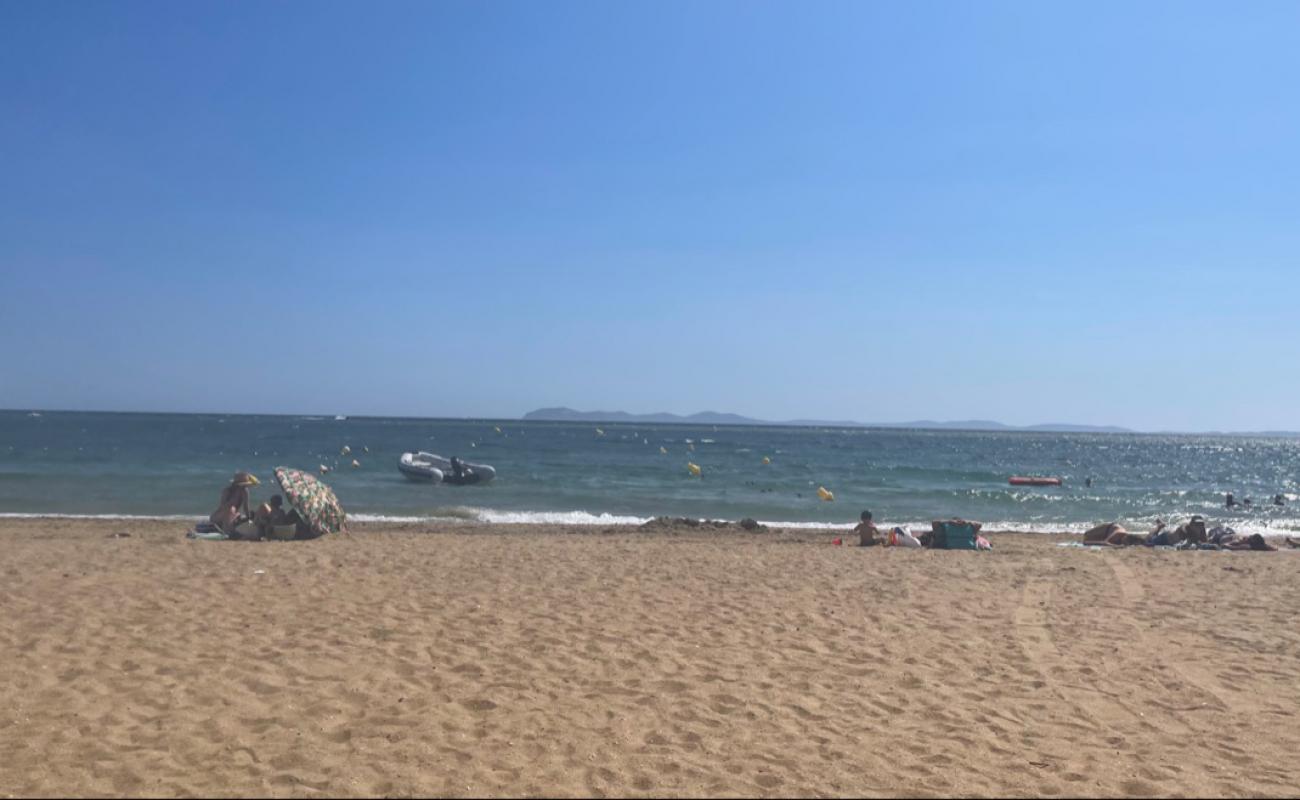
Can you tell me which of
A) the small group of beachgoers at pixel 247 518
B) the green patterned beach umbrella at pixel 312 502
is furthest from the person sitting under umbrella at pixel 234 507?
the green patterned beach umbrella at pixel 312 502

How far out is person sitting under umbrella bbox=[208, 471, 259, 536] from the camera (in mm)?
13750

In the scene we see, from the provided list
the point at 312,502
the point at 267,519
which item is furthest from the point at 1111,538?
the point at 267,519

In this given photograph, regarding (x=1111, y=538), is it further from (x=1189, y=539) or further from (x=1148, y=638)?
(x=1148, y=638)

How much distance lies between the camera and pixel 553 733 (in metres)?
5.19

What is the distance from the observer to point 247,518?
1387 cm

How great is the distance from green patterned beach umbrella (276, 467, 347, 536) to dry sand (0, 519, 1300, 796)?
243cm

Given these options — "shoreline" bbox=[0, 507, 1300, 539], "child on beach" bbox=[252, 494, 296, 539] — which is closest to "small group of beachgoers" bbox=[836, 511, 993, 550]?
"shoreline" bbox=[0, 507, 1300, 539]

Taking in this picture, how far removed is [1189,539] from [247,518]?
16.2 m

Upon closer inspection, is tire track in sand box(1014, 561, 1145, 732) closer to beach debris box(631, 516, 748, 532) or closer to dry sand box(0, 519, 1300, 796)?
dry sand box(0, 519, 1300, 796)

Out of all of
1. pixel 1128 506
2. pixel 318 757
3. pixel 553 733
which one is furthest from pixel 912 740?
pixel 1128 506

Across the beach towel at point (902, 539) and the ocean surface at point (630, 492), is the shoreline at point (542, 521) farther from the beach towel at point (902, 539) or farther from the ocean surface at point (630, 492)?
the beach towel at point (902, 539)

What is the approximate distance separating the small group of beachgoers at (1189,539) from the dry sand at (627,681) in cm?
494

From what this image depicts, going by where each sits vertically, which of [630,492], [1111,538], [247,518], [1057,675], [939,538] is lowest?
[630,492]

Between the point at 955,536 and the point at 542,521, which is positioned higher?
the point at 955,536
